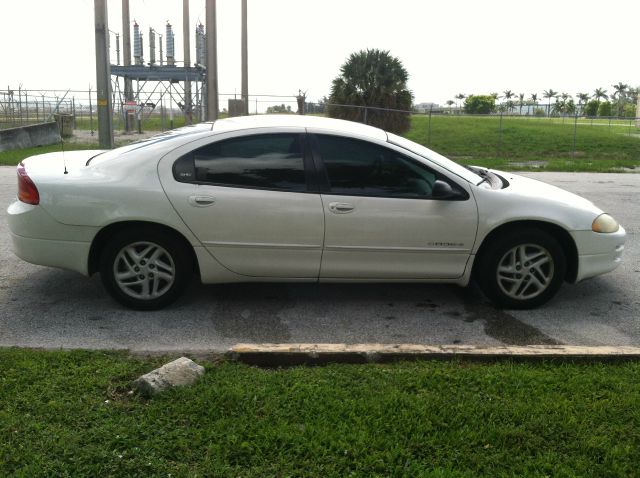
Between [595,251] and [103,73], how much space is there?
50.0 ft

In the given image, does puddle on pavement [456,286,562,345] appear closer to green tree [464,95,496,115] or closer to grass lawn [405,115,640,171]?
grass lawn [405,115,640,171]

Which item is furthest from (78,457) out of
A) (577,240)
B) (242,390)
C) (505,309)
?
(577,240)

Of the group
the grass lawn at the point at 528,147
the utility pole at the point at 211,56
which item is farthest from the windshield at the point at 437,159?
the utility pole at the point at 211,56

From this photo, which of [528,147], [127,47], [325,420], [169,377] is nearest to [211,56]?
[127,47]

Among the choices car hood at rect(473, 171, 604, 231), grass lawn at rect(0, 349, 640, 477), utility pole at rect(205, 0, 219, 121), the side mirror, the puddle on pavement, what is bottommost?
the puddle on pavement

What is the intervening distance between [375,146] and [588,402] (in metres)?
2.46

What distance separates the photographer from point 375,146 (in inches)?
197

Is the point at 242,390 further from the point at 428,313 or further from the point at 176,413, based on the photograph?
the point at 428,313

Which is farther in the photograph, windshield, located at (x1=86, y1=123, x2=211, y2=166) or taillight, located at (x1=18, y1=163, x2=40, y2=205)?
windshield, located at (x1=86, y1=123, x2=211, y2=166)

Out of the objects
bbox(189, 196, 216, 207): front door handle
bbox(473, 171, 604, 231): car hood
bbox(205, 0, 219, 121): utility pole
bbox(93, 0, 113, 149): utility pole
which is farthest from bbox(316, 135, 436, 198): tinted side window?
bbox(205, 0, 219, 121): utility pole

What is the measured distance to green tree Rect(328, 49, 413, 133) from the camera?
25.7m

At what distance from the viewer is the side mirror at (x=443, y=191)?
489cm

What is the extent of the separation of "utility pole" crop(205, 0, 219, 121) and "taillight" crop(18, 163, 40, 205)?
54.6 feet

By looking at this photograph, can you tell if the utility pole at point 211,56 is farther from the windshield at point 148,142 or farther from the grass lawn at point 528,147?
the windshield at point 148,142
